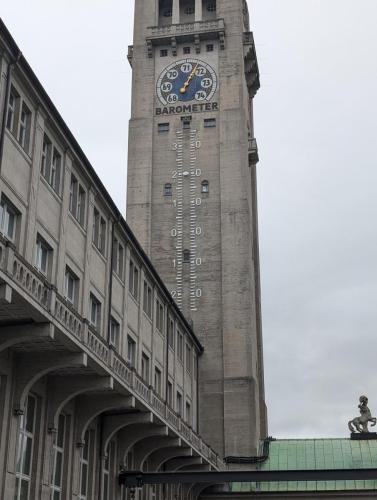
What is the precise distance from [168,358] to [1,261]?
29751mm

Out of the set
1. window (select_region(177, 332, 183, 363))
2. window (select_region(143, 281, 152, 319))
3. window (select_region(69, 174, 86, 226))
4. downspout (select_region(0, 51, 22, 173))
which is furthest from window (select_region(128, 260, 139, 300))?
downspout (select_region(0, 51, 22, 173))

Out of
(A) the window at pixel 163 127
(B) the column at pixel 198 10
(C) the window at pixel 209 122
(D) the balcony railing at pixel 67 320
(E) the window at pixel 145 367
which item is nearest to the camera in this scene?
(D) the balcony railing at pixel 67 320

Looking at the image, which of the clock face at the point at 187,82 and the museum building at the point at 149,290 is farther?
the clock face at the point at 187,82

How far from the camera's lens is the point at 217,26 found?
74.8 meters

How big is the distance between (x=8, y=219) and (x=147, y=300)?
19586 millimetres

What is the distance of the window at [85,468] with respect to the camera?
34.6 metres

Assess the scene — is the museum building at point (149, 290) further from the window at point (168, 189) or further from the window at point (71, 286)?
the window at point (168, 189)

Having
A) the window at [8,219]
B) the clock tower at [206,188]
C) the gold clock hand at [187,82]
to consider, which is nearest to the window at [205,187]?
the clock tower at [206,188]

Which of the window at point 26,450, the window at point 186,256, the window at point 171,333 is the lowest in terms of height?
the window at point 26,450

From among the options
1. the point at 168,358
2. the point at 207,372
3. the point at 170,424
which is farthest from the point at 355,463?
the point at 170,424

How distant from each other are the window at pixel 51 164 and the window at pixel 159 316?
57.7ft

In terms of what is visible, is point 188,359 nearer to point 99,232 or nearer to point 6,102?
point 99,232

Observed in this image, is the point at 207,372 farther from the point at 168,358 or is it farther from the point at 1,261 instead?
the point at 1,261

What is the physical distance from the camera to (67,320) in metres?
26.9
